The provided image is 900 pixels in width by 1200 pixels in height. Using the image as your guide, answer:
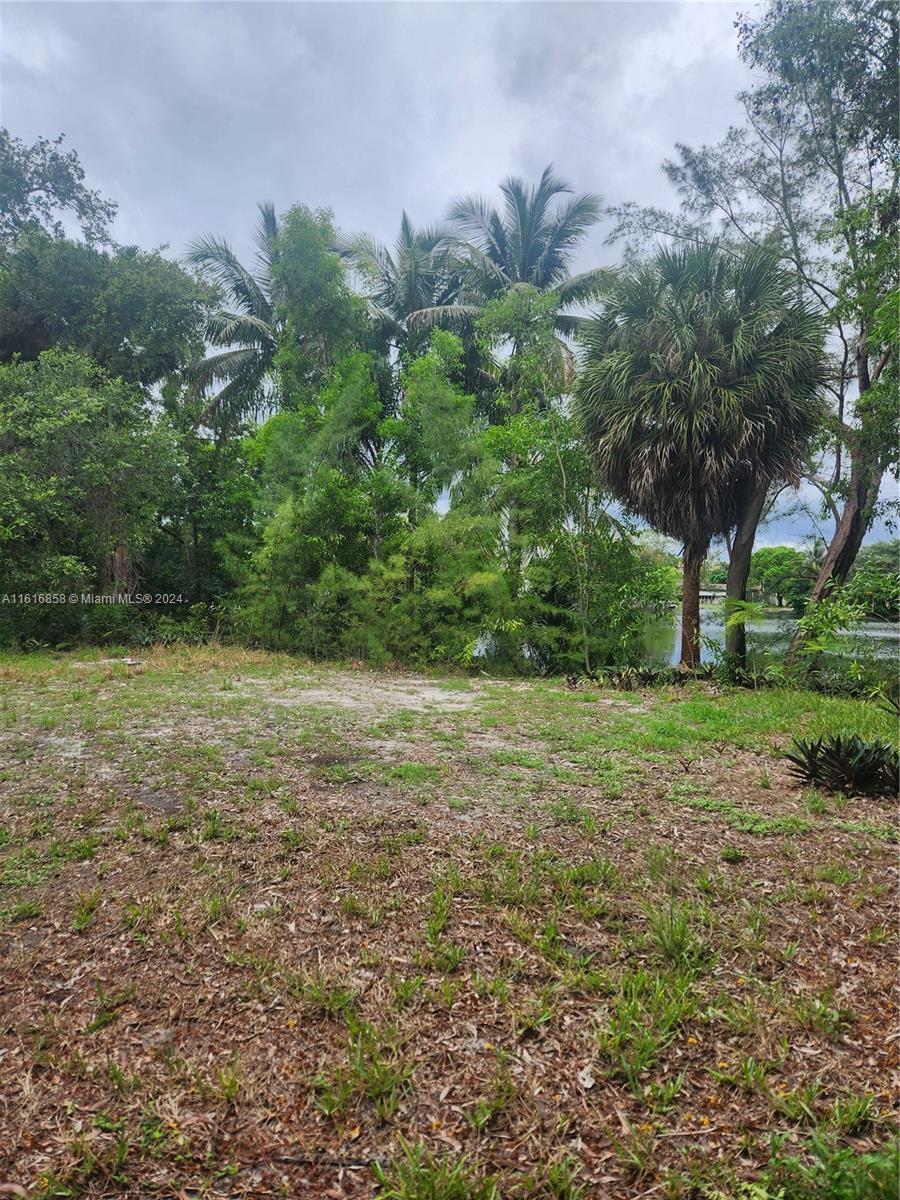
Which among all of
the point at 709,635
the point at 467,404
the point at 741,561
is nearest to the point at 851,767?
the point at 709,635

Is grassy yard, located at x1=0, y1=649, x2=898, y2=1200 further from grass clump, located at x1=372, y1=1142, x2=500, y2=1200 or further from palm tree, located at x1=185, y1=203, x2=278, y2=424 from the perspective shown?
palm tree, located at x1=185, y1=203, x2=278, y2=424

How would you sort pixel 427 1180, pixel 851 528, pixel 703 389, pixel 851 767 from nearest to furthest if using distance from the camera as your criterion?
pixel 427 1180, pixel 851 767, pixel 703 389, pixel 851 528

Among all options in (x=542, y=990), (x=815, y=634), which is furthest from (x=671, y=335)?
(x=542, y=990)

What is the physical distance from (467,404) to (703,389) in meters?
4.08

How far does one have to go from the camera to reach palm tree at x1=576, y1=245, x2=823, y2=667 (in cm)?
770

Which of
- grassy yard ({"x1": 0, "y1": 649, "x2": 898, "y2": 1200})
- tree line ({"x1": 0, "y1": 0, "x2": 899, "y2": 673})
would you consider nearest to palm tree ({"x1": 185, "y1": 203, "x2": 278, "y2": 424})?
tree line ({"x1": 0, "y1": 0, "x2": 899, "y2": 673})

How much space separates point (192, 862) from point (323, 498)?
27.5 ft

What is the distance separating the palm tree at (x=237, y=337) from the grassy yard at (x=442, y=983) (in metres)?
12.2

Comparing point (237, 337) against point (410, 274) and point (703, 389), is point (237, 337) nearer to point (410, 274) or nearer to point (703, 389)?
point (410, 274)

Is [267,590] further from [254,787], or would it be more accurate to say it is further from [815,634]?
[815,634]

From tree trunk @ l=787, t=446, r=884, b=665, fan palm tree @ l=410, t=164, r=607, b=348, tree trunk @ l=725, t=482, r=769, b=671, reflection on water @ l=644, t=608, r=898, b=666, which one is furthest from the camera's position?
fan palm tree @ l=410, t=164, r=607, b=348

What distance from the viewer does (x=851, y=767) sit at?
339 cm

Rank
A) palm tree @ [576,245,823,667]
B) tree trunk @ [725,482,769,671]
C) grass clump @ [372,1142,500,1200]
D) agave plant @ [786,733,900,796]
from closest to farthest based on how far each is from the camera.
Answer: grass clump @ [372,1142,500,1200] → agave plant @ [786,733,900,796] → palm tree @ [576,245,823,667] → tree trunk @ [725,482,769,671]

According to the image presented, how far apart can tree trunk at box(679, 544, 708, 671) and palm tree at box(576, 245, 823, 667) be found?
6 centimetres
